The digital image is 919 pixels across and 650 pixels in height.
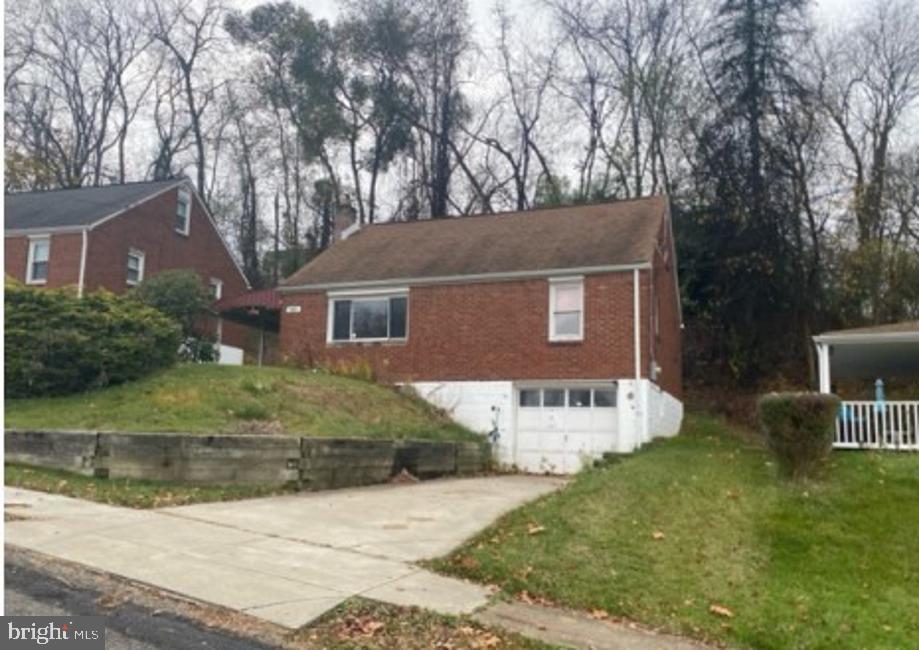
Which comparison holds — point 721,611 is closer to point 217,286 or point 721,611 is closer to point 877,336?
point 877,336

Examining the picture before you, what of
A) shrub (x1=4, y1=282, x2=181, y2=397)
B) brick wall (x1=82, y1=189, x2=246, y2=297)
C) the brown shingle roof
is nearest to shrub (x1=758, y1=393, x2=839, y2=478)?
the brown shingle roof

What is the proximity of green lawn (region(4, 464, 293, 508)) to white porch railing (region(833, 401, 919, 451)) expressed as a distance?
10.9 metres

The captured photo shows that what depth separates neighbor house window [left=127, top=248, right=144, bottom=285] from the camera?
28.8 meters

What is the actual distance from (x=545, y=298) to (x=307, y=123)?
74.4 ft

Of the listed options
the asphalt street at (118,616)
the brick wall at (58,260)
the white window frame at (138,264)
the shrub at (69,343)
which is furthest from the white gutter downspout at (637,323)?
the white window frame at (138,264)

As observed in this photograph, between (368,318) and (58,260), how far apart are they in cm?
1269

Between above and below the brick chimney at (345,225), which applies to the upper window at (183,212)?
above

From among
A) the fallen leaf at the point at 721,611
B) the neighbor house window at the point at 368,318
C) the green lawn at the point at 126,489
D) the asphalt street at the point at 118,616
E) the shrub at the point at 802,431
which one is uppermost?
the neighbor house window at the point at 368,318

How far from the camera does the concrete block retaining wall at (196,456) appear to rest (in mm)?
11594

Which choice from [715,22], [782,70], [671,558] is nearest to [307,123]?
[715,22]

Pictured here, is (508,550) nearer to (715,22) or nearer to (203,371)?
(203,371)

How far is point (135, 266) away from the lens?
2914cm

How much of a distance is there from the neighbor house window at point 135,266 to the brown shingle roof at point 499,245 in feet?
28.7

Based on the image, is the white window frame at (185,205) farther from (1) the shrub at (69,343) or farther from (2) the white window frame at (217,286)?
(1) the shrub at (69,343)
